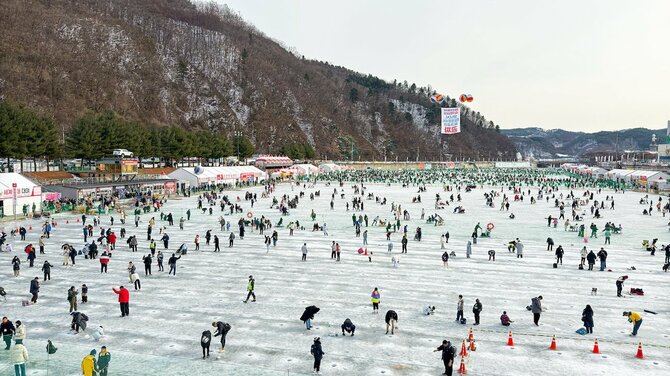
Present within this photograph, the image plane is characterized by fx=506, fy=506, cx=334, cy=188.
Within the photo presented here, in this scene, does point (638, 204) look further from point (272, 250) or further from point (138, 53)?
point (138, 53)

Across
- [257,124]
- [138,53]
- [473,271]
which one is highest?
[138,53]

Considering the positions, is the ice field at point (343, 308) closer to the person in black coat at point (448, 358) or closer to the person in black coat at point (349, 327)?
the person in black coat at point (349, 327)

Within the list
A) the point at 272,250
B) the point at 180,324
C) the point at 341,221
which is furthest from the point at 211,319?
the point at 341,221

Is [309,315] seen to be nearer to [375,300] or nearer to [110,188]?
[375,300]

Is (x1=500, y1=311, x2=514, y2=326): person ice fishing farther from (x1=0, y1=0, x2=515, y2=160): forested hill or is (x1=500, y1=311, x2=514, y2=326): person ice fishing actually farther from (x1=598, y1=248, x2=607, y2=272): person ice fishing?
(x1=0, y1=0, x2=515, y2=160): forested hill

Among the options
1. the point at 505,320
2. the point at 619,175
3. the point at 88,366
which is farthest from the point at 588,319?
the point at 619,175

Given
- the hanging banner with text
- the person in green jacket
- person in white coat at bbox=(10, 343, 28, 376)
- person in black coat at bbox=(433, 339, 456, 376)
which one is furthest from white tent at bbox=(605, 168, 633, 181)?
person in white coat at bbox=(10, 343, 28, 376)
